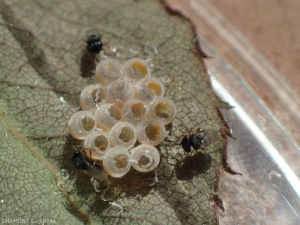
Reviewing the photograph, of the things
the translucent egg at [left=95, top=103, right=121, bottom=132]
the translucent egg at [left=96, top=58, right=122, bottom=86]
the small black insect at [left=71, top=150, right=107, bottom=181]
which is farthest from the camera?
the translucent egg at [left=96, top=58, right=122, bottom=86]

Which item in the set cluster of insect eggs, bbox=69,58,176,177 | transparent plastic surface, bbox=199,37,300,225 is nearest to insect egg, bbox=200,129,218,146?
cluster of insect eggs, bbox=69,58,176,177

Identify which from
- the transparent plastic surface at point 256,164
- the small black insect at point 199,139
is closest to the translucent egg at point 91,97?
the small black insect at point 199,139

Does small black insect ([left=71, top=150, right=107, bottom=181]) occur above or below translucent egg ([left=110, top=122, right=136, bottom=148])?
below

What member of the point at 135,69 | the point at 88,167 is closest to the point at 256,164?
the point at 135,69

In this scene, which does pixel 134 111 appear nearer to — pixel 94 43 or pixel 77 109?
pixel 77 109

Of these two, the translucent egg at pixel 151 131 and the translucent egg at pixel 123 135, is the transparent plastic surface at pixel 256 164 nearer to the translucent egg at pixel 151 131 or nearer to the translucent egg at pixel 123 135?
the translucent egg at pixel 151 131

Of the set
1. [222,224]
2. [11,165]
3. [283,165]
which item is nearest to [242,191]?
[222,224]

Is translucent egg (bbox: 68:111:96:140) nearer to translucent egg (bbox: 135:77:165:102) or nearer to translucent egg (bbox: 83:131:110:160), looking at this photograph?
translucent egg (bbox: 83:131:110:160)

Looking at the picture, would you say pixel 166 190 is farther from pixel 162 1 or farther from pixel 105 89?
pixel 162 1
